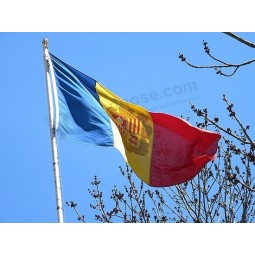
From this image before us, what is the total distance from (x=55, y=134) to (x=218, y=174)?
4664 mm

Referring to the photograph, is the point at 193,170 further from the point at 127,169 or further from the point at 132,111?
the point at 127,169

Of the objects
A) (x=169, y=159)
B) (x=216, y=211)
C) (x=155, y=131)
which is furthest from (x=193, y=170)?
(x=216, y=211)

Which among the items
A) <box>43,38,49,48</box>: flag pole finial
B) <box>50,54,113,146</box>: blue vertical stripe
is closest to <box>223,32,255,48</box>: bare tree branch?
<box>50,54,113,146</box>: blue vertical stripe

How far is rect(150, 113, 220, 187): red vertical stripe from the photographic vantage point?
24.1ft

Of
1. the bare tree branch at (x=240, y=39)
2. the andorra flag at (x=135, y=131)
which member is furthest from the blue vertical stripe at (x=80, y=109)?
the bare tree branch at (x=240, y=39)

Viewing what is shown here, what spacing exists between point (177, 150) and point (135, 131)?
28.0 inches

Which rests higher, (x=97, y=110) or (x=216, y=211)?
(x=97, y=110)

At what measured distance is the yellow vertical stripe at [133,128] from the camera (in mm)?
7570

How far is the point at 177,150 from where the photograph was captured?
757cm

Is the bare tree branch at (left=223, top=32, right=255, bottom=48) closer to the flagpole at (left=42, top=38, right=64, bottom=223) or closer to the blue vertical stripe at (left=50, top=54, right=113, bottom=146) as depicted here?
the flagpole at (left=42, top=38, right=64, bottom=223)

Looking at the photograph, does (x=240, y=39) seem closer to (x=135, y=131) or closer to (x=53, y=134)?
(x=53, y=134)

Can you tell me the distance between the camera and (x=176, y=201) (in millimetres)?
10766

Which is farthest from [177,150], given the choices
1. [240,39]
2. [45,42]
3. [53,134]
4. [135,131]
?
[240,39]

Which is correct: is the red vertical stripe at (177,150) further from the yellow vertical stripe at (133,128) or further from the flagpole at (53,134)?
the flagpole at (53,134)
